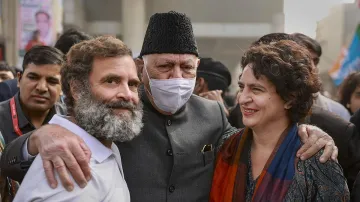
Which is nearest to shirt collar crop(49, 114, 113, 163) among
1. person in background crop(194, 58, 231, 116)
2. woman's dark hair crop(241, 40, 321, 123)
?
woman's dark hair crop(241, 40, 321, 123)

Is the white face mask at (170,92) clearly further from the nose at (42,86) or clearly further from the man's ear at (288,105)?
the nose at (42,86)

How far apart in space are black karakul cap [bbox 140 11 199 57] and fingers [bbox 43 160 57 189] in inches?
36.7

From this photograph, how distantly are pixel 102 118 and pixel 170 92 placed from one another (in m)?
0.52

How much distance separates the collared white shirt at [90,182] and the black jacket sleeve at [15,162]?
210mm

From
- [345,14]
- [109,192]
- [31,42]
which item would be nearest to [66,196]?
[109,192]

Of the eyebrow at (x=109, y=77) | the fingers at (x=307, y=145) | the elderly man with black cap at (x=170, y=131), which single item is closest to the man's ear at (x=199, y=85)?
the elderly man with black cap at (x=170, y=131)

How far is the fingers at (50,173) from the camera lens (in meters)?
2.15

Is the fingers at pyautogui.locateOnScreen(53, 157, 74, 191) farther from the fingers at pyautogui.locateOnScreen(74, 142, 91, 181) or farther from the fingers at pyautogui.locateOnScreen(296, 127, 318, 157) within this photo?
the fingers at pyautogui.locateOnScreen(296, 127, 318, 157)

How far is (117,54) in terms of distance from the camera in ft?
8.21

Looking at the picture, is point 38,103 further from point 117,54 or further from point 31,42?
point 31,42

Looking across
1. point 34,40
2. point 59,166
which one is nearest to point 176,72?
point 59,166

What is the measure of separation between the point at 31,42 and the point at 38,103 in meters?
9.26

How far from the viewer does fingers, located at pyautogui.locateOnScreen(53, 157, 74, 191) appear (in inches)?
84.5

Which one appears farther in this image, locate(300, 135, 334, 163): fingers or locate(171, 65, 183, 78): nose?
locate(171, 65, 183, 78): nose
